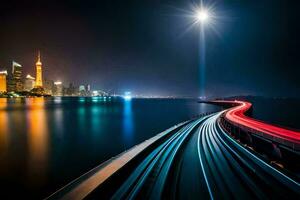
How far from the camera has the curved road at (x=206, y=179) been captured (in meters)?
7.16

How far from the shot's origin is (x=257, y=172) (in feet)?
30.1

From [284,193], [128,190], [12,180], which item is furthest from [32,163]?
[284,193]

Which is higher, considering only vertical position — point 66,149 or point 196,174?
point 196,174

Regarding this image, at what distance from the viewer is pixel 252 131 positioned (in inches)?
661

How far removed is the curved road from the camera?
7.16m

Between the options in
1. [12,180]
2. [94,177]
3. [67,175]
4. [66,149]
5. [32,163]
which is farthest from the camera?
[66,149]

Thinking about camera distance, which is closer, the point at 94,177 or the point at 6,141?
the point at 94,177

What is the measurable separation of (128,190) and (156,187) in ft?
3.16

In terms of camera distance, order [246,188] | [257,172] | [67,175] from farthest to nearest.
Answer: [67,175], [257,172], [246,188]

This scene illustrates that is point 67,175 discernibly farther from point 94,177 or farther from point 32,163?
point 94,177

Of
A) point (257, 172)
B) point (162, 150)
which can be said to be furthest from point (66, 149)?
point (257, 172)

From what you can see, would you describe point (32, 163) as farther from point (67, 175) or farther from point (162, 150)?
point (162, 150)

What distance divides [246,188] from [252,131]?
1013 cm

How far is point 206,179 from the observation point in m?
8.55
